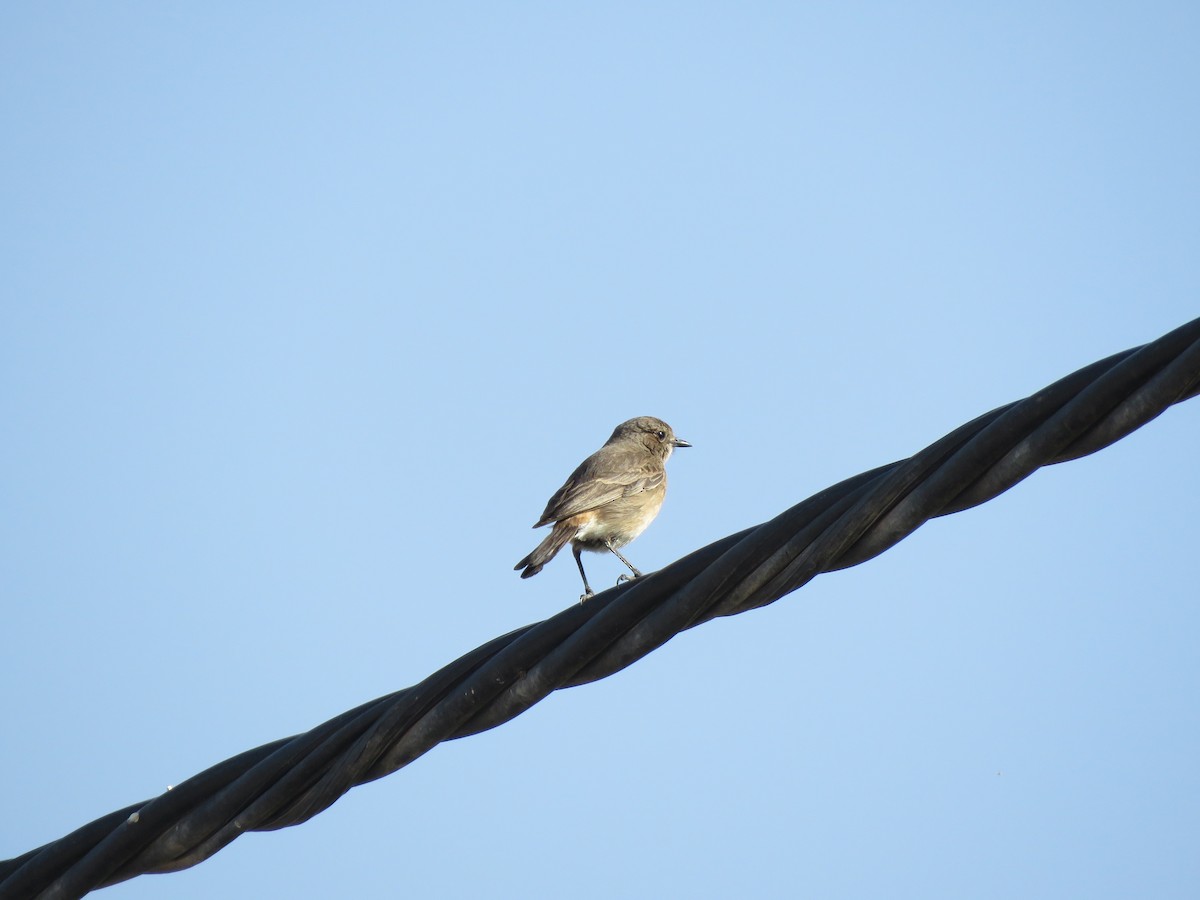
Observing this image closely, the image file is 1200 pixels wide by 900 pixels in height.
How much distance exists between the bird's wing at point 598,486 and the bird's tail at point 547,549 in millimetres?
103

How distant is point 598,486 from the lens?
10969 millimetres

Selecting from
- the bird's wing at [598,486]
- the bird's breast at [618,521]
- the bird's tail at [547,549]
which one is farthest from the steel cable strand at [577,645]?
the bird's breast at [618,521]

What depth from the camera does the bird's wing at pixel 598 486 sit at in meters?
Answer: 10.6

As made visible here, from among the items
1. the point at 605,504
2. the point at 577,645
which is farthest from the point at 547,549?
the point at 577,645

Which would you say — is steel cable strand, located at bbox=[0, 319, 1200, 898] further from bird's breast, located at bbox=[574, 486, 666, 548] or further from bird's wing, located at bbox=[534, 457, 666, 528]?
bird's breast, located at bbox=[574, 486, 666, 548]

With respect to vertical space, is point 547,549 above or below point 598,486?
below

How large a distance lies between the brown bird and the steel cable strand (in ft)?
18.9

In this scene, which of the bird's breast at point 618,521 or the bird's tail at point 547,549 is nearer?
the bird's tail at point 547,549

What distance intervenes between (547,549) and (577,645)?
631cm

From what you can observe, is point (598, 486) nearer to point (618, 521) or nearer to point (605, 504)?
point (605, 504)

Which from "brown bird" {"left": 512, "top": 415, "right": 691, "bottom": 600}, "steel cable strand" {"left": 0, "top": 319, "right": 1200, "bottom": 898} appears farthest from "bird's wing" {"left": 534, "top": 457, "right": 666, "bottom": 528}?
"steel cable strand" {"left": 0, "top": 319, "right": 1200, "bottom": 898}

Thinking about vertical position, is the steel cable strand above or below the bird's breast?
below

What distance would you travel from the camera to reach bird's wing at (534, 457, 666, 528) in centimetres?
1056

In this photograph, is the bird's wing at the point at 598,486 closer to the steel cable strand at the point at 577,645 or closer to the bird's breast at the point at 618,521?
the bird's breast at the point at 618,521
